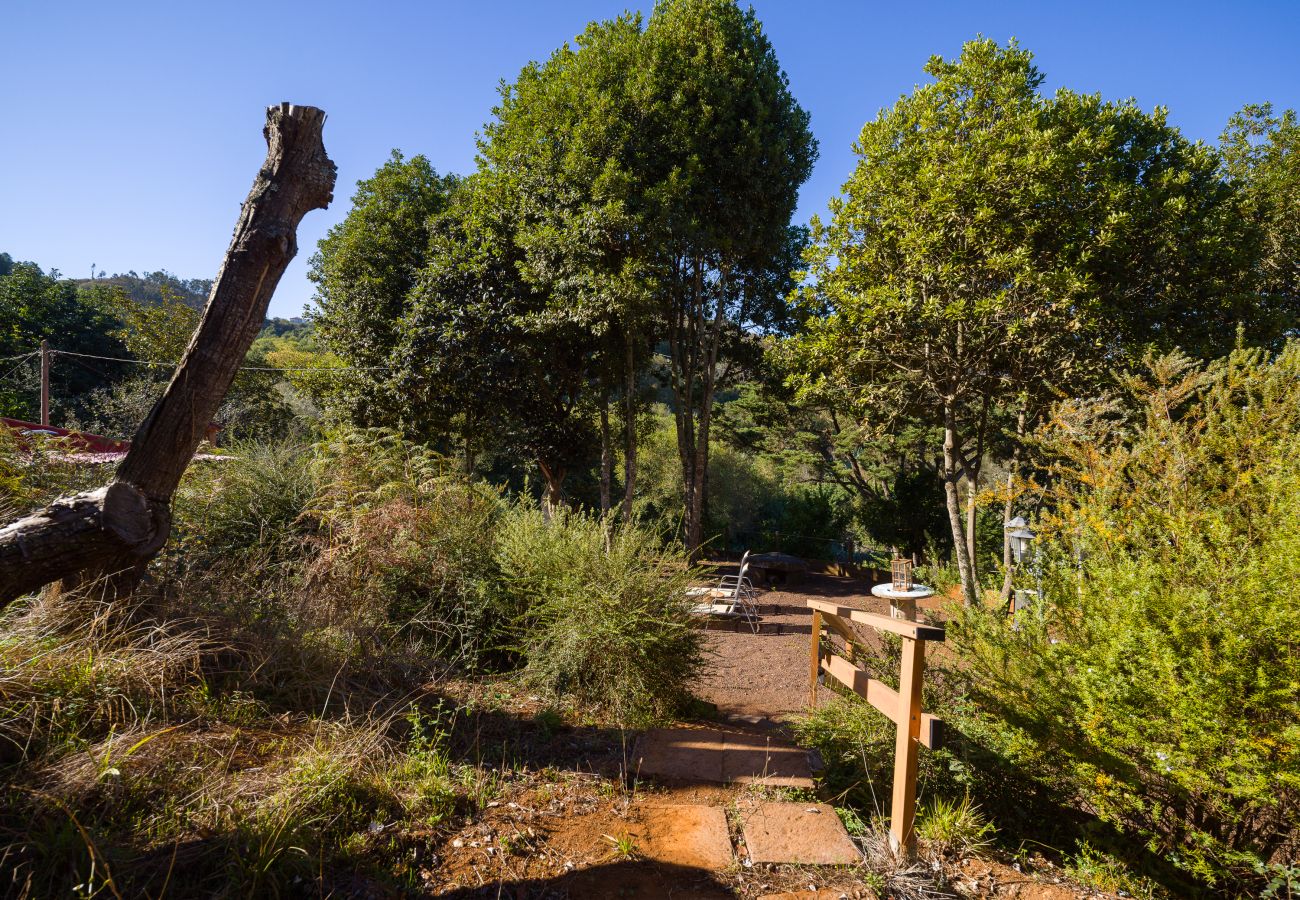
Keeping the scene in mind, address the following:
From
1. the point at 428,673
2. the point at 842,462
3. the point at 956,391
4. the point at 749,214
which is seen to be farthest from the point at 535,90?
the point at 842,462

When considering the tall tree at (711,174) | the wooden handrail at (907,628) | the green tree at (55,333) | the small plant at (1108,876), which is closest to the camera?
the wooden handrail at (907,628)

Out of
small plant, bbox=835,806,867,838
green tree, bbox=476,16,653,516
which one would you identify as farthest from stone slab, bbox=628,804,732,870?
green tree, bbox=476,16,653,516

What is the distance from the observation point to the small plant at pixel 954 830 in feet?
9.79

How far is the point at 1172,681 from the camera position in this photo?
2.73 meters

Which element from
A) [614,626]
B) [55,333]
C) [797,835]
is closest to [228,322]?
[614,626]

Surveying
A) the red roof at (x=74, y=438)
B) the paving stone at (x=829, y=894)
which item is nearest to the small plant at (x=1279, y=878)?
the paving stone at (x=829, y=894)

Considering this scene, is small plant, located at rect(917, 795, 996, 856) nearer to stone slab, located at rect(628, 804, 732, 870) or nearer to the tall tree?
stone slab, located at rect(628, 804, 732, 870)

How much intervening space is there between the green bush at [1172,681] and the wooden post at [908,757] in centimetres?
93

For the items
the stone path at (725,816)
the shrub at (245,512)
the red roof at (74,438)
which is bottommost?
the stone path at (725,816)

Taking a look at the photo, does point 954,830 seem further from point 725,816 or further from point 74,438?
point 74,438

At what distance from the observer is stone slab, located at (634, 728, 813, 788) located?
351cm

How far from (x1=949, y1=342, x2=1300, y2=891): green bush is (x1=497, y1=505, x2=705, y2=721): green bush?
5.97 ft

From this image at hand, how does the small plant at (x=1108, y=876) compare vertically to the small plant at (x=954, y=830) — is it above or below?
below

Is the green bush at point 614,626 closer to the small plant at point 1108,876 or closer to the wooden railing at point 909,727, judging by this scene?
the wooden railing at point 909,727
